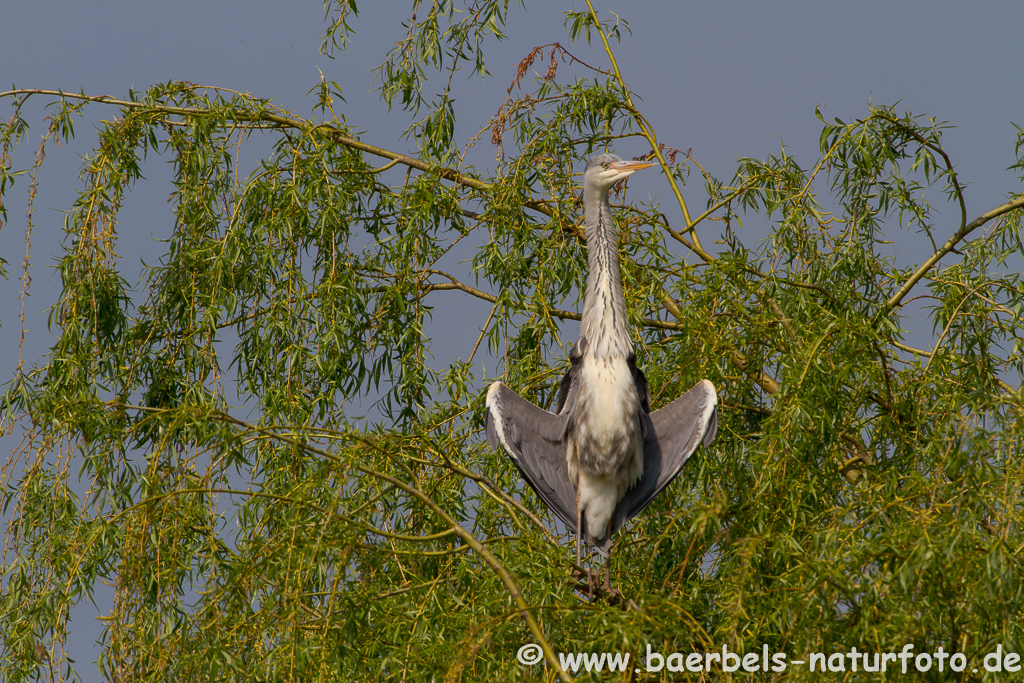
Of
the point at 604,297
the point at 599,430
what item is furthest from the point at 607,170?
the point at 599,430

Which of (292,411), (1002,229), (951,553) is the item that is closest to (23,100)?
(292,411)

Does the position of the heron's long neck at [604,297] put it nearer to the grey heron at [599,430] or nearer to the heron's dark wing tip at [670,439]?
the grey heron at [599,430]

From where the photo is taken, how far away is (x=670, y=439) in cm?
427

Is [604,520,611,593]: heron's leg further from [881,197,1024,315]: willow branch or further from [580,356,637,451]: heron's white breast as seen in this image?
[881,197,1024,315]: willow branch

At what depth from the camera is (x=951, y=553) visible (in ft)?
8.96

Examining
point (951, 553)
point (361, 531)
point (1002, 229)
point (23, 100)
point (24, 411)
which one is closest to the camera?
point (951, 553)

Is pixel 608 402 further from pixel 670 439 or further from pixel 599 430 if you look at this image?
pixel 670 439

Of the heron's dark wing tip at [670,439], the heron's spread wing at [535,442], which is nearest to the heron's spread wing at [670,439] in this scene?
the heron's dark wing tip at [670,439]

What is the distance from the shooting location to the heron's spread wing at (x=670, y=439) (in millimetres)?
3932

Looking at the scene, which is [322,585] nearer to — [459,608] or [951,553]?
[459,608]

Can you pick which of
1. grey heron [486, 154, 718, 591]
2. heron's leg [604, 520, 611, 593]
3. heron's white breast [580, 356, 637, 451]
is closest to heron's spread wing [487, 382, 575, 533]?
grey heron [486, 154, 718, 591]

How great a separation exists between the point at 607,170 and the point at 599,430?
113 cm

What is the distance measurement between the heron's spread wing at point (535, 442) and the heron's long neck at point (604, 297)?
0.35m

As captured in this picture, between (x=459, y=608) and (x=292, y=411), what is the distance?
0.92 m
